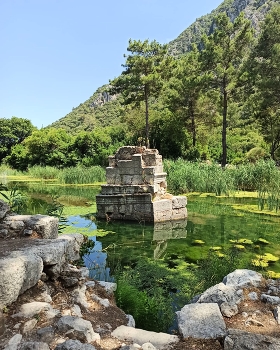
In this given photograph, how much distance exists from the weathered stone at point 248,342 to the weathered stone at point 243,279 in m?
1.25

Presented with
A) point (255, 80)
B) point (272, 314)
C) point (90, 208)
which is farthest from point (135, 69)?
point (272, 314)

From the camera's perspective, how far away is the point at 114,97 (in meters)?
84.7

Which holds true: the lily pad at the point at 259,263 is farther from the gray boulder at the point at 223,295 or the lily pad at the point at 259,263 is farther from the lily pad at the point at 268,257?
the gray boulder at the point at 223,295

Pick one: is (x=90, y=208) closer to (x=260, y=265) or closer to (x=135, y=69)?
(x=260, y=265)

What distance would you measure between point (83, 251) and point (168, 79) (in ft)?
80.2

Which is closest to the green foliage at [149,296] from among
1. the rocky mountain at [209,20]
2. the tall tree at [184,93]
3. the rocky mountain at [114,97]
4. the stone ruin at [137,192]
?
the stone ruin at [137,192]

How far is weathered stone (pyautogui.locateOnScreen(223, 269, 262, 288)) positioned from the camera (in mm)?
3854

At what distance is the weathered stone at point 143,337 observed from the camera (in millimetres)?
2770

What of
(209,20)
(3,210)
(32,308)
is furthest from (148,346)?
(209,20)

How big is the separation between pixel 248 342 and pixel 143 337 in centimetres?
86

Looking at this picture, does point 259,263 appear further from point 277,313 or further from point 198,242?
point 277,313

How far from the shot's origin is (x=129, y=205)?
1072cm

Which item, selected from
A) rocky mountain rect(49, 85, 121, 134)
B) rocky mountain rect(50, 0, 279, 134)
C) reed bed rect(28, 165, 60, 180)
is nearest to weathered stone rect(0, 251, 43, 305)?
reed bed rect(28, 165, 60, 180)

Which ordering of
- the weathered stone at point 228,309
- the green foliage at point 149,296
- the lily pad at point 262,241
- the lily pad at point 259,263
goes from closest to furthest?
the weathered stone at point 228,309 → the green foliage at point 149,296 → the lily pad at point 259,263 → the lily pad at point 262,241
